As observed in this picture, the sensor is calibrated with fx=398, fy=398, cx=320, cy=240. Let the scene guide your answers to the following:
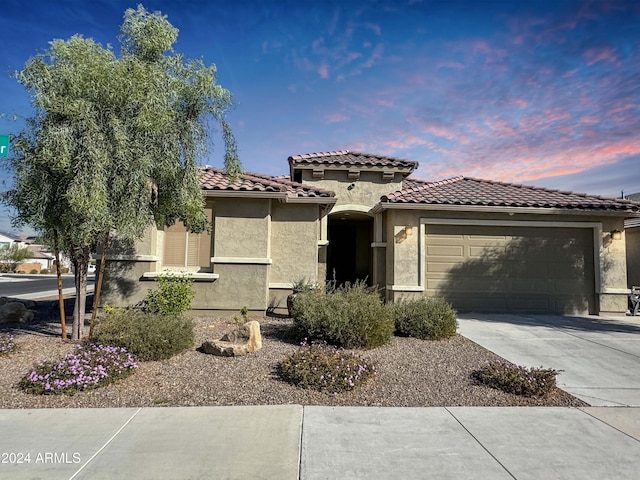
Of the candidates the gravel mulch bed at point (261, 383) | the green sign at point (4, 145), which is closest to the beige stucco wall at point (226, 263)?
the gravel mulch bed at point (261, 383)

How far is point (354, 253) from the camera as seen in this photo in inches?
663

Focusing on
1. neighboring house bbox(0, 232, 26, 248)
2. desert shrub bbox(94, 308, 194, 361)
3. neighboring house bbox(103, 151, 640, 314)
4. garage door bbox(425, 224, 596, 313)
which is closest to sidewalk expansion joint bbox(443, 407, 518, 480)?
desert shrub bbox(94, 308, 194, 361)

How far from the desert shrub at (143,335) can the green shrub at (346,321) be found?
2.19 meters

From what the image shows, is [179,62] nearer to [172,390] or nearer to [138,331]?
[138,331]

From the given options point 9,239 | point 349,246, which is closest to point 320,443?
point 349,246

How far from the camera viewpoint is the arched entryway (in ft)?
52.1

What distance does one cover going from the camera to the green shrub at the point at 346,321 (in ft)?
23.5

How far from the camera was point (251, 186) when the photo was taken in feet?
34.3

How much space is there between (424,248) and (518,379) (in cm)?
670

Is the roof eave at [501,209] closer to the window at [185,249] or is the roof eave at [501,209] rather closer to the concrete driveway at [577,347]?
the concrete driveway at [577,347]

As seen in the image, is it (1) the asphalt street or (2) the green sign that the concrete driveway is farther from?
(1) the asphalt street

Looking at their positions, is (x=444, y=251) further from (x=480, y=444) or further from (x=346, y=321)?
(x=480, y=444)

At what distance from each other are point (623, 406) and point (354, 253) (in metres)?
12.0

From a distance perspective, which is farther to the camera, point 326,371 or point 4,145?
point 4,145
